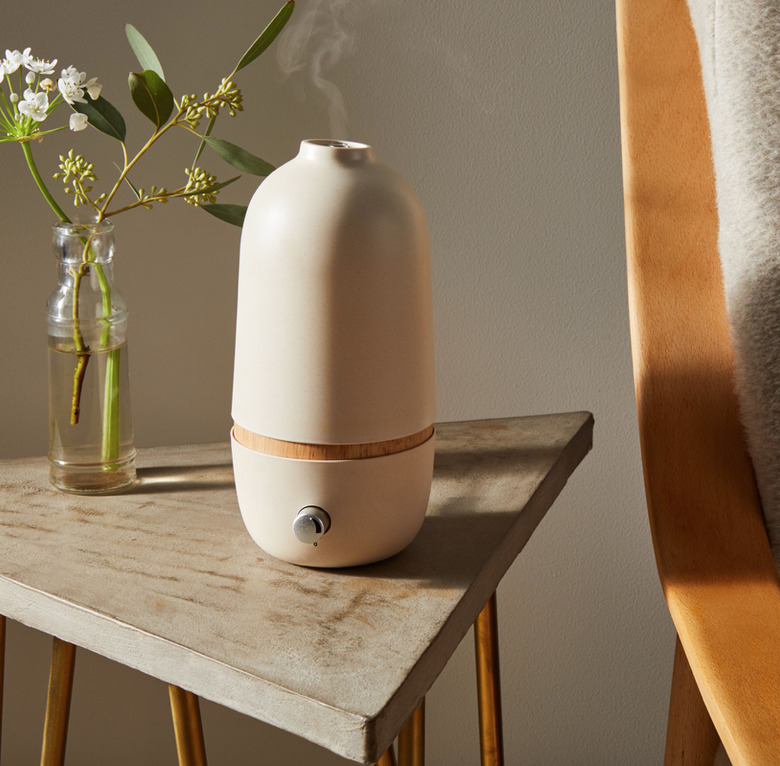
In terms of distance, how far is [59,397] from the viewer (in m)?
0.72

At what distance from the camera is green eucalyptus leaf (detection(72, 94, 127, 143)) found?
699 mm

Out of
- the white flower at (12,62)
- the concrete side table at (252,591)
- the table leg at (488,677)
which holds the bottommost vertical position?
the table leg at (488,677)

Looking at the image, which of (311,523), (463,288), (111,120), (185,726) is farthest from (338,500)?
(463,288)

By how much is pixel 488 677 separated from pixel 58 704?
1.23 ft

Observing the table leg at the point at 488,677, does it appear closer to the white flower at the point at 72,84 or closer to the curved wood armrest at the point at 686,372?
the curved wood armrest at the point at 686,372

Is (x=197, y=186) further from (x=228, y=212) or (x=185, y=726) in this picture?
(x=185, y=726)

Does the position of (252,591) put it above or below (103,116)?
below

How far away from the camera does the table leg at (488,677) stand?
2.68 ft

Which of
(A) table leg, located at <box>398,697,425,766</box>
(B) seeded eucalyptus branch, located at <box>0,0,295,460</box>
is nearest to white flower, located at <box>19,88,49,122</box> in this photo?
(B) seeded eucalyptus branch, located at <box>0,0,295,460</box>

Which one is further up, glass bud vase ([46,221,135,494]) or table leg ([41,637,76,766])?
glass bud vase ([46,221,135,494])

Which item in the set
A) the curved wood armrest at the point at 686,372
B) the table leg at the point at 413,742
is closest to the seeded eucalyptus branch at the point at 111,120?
the curved wood armrest at the point at 686,372

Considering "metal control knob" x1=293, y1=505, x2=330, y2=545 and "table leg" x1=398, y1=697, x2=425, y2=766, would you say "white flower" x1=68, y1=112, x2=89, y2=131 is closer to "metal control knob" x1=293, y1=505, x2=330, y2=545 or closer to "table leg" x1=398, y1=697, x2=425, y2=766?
"metal control knob" x1=293, y1=505, x2=330, y2=545

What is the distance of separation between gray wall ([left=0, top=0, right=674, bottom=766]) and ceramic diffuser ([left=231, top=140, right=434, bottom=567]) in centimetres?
48

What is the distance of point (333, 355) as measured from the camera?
1.73 ft
